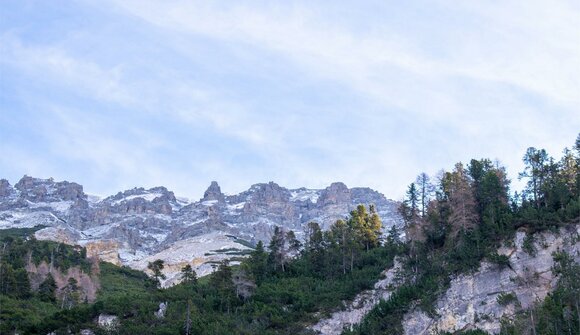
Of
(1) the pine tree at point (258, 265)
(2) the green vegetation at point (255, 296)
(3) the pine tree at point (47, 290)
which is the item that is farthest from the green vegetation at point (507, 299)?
(3) the pine tree at point (47, 290)

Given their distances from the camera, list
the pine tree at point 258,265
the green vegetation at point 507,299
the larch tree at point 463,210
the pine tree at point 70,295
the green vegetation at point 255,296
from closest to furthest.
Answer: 1. the green vegetation at point 507,299
2. the green vegetation at point 255,296
3. the larch tree at point 463,210
4. the pine tree at point 258,265
5. the pine tree at point 70,295

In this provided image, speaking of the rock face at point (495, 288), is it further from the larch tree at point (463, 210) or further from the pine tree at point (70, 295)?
the pine tree at point (70, 295)

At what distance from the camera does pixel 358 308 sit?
70.9 metres

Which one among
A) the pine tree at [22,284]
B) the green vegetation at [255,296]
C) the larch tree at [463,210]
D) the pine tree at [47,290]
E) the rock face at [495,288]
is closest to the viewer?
the rock face at [495,288]

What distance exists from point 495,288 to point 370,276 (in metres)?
15.6

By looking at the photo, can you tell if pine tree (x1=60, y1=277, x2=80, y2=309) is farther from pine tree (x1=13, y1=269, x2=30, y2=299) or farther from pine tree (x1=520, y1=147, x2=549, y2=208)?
pine tree (x1=520, y1=147, x2=549, y2=208)

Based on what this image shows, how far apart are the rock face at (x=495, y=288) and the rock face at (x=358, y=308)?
6449 millimetres

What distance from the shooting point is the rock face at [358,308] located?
69188mm

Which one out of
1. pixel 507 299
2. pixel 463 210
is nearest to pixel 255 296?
pixel 463 210

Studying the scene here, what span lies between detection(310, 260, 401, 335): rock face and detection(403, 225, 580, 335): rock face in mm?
6449

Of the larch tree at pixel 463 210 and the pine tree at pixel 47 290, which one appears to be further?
the pine tree at pixel 47 290

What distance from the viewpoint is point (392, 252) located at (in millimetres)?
77875

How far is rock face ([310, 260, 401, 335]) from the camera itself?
227 feet

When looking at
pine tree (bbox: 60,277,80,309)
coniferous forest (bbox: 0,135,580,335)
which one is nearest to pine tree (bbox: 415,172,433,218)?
coniferous forest (bbox: 0,135,580,335)
